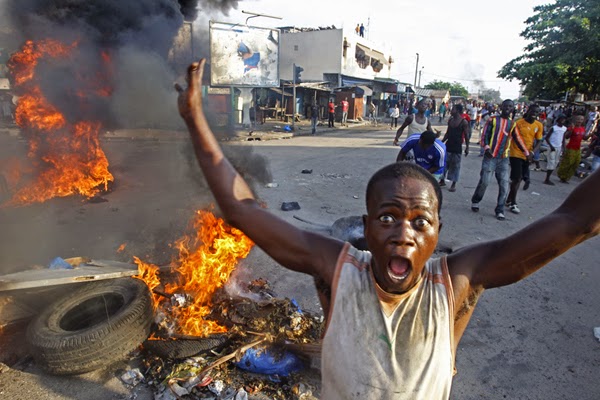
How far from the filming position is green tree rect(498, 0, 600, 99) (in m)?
17.9

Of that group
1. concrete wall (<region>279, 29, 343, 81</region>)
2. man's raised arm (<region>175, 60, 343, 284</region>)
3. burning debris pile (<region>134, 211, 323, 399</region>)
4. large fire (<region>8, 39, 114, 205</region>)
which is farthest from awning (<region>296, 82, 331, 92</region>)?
man's raised arm (<region>175, 60, 343, 284</region>)

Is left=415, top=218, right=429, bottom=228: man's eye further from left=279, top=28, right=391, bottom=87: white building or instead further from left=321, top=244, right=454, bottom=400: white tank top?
left=279, top=28, right=391, bottom=87: white building

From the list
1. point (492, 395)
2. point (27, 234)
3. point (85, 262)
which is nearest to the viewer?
point (492, 395)

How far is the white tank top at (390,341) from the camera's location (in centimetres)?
119

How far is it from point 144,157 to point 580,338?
11.9m

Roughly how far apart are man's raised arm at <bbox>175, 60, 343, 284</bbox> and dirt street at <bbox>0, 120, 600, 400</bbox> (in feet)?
7.50

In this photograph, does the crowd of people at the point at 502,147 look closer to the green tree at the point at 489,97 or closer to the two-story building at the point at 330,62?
the two-story building at the point at 330,62

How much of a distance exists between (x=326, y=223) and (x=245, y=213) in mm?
5298

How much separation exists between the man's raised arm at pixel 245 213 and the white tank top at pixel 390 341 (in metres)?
0.17

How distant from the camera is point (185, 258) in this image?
4.54 meters

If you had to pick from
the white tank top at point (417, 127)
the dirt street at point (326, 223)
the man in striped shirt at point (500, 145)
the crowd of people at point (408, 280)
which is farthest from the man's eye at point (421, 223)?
the white tank top at point (417, 127)

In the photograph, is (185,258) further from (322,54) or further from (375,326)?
(322,54)

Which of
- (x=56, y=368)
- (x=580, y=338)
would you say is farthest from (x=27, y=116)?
(x=580, y=338)

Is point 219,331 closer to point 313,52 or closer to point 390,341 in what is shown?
point 390,341
